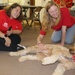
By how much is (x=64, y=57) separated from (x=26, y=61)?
55 cm

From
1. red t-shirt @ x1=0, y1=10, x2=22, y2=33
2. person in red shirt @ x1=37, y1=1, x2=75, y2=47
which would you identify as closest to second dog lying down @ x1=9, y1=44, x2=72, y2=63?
person in red shirt @ x1=37, y1=1, x2=75, y2=47

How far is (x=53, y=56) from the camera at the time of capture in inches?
81.8

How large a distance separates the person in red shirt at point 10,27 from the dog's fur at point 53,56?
0.74 feet

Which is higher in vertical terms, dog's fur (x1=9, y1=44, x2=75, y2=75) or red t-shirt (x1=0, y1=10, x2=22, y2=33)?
red t-shirt (x1=0, y1=10, x2=22, y2=33)

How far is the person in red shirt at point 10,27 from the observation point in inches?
111

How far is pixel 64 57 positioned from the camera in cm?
215

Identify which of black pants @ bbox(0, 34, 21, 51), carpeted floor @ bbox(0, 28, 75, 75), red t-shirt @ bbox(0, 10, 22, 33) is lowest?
carpeted floor @ bbox(0, 28, 75, 75)

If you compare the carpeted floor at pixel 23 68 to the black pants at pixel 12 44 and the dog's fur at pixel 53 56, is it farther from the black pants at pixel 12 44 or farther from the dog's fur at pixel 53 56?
the black pants at pixel 12 44

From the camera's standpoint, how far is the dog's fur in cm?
202

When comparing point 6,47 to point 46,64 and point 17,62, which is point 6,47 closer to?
point 17,62

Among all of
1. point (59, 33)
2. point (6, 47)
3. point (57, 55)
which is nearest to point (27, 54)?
point (6, 47)

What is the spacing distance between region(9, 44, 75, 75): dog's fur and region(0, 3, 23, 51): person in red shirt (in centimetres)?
22

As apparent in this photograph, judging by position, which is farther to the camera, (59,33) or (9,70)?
(59,33)

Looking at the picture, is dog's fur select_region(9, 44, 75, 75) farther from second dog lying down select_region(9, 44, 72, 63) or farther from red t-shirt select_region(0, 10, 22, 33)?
red t-shirt select_region(0, 10, 22, 33)
